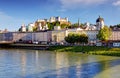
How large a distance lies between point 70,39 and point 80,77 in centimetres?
6147

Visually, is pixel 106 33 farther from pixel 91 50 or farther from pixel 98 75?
pixel 98 75

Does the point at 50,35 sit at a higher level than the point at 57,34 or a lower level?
lower

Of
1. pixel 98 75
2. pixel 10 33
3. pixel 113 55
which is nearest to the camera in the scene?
pixel 98 75

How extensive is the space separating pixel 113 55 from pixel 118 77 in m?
28.1

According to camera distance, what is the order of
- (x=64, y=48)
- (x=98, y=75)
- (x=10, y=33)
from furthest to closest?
(x=10, y=33)
(x=64, y=48)
(x=98, y=75)

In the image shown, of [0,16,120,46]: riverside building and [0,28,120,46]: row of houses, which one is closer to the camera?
[0,16,120,46]: riverside building

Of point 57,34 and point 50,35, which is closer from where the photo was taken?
point 57,34

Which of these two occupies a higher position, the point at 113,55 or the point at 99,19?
the point at 99,19

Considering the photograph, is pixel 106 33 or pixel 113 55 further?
pixel 106 33

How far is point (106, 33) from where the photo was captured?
8531 cm

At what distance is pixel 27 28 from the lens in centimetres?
16675

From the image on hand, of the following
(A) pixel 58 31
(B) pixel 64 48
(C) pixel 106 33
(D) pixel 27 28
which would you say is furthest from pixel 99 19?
(D) pixel 27 28

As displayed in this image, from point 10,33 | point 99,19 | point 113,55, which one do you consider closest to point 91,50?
point 113,55

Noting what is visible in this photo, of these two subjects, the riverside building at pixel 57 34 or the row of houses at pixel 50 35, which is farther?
the row of houses at pixel 50 35
